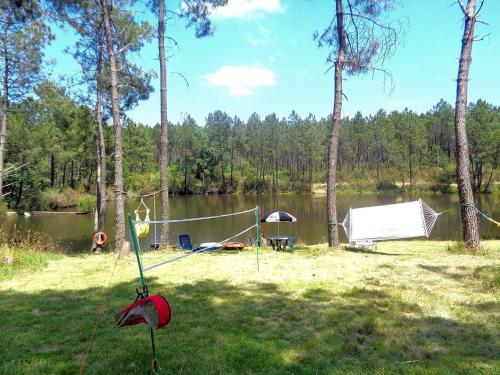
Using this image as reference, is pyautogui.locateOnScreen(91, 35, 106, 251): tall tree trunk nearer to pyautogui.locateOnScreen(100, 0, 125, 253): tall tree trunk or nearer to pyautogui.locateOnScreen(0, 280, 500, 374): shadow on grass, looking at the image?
pyautogui.locateOnScreen(100, 0, 125, 253): tall tree trunk

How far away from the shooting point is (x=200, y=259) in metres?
10.7

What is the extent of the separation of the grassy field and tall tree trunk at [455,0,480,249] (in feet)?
4.35

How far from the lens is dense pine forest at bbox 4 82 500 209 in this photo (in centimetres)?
5544

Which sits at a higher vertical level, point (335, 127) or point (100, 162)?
point (335, 127)

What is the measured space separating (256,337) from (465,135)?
8.11 meters

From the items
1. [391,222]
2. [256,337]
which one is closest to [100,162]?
[391,222]

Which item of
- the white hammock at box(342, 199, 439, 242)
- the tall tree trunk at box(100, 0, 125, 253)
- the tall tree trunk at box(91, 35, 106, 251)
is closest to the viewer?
the tall tree trunk at box(100, 0, 125, 253)

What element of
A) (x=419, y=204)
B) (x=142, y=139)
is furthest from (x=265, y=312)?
(x=142, y=139)

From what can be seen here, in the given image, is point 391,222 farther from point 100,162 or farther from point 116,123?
point 100,162

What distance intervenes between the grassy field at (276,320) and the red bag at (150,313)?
63 cm

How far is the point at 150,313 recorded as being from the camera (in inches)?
145

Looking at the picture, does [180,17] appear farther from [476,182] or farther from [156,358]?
[476,182]

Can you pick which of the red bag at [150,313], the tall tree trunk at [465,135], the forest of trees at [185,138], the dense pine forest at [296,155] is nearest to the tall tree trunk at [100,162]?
the forest of trees at [185,138]

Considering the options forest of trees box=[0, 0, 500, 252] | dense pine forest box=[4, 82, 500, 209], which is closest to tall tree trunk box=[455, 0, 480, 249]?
forest of trees box=[0, 0, 500, 252]
